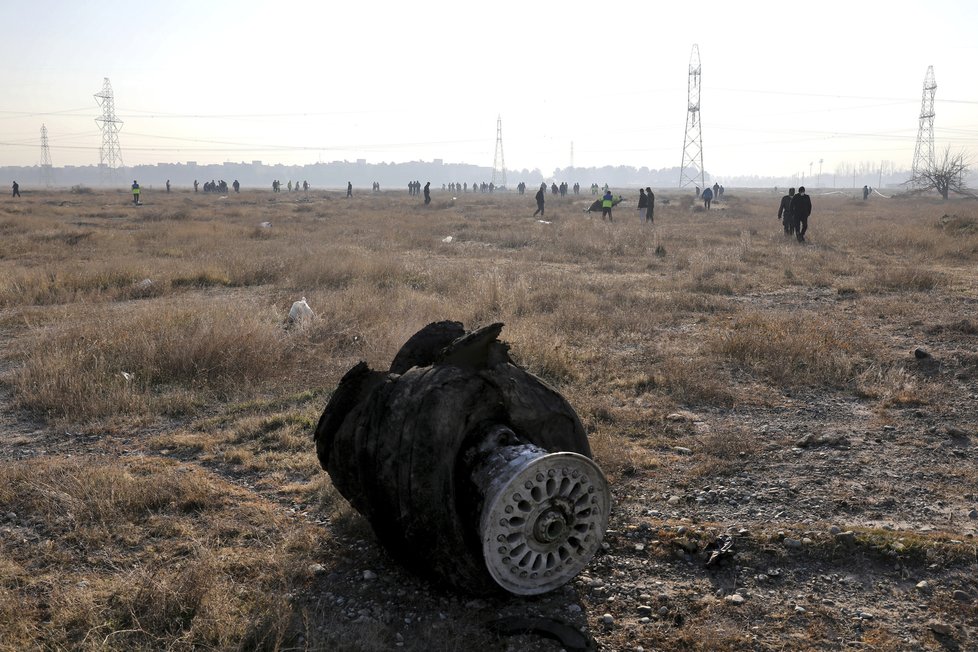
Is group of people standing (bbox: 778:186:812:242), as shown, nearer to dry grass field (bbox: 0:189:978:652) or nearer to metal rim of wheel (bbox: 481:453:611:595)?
dry grass field (bbox: 0:189:978:652)

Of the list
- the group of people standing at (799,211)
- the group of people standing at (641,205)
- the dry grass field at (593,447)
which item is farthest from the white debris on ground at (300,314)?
the group of people standing at (641,205)

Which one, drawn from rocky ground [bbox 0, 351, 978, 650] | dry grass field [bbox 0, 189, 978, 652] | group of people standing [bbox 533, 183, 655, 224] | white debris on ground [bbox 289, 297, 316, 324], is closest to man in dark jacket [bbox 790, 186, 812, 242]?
group of people standing [bbox 533, 183, 655, 224]

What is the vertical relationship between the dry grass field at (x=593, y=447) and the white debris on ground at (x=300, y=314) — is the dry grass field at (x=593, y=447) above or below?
below

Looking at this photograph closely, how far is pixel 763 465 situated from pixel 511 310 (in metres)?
5.65

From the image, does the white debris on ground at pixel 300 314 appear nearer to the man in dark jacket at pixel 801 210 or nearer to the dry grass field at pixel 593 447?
the dry grass field at pixel 593 447

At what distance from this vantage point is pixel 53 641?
10.7ft

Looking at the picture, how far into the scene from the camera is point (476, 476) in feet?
11.1

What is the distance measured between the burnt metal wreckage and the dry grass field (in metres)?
0.33

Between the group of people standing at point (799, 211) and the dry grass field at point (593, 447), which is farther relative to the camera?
the group of people standing at point (799, 211)

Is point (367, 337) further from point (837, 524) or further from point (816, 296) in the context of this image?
point (816, 296)

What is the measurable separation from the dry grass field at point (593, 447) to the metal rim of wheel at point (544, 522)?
0.29 meters

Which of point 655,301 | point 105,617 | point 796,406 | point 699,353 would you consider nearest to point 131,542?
point 105,617

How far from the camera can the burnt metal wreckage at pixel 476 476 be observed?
3264mm

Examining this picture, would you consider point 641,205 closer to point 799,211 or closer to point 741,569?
point 799,211
